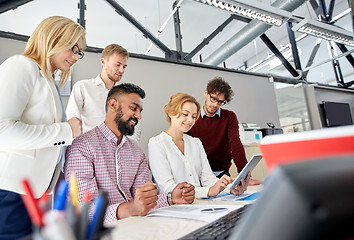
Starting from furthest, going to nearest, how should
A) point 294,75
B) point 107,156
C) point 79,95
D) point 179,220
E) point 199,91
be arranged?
point 294,75 → point 199,91 → point 79,95 → point 107,156 → point 179,220

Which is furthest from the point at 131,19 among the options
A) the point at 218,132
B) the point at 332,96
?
the point at 332,96

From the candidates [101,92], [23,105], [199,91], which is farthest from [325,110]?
[23,105]

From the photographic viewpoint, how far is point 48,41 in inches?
44.5

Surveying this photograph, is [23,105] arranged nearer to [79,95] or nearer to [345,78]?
[79,95]

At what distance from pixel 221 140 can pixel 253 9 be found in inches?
62.9

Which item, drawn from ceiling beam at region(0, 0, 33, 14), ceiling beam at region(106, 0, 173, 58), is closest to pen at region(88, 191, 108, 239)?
ceiling beam at region(0, 0, 33, 14)

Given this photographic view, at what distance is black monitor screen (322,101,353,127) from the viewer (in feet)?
16.2

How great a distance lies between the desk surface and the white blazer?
42 cm

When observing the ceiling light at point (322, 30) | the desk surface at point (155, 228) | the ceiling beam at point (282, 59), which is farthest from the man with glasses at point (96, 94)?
the ceiling beam at point (282, 59)

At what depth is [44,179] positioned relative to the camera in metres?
1.03

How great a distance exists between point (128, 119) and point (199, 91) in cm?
207

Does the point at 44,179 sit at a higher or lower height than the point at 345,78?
Answer: lower

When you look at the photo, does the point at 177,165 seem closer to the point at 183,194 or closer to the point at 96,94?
the point at 183,194

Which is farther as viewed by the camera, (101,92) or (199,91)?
(199,91)
